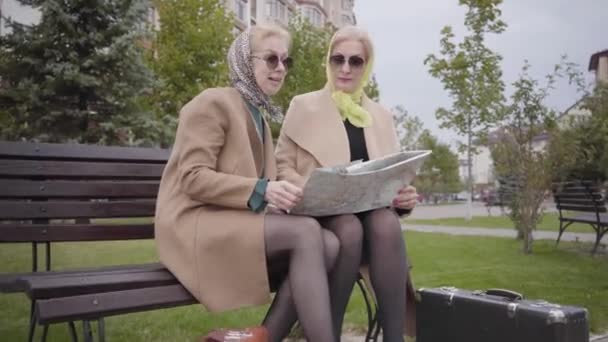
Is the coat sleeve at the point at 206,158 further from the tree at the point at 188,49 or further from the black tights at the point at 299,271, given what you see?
the tree at the point at 188,49

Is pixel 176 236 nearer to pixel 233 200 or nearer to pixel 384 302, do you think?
pixel 233 200

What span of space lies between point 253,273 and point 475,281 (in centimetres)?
346

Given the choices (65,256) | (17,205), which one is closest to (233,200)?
(17,205)

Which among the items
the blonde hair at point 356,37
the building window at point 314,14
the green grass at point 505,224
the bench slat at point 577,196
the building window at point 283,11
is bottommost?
the green grass at point 505,224

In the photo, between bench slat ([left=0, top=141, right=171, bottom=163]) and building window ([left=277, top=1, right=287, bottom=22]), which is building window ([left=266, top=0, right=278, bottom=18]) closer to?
bench slat ([left=0, top=141, right=171, bottom=163])

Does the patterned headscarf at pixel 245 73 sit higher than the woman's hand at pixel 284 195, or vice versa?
the patterned headscarf at pixel 245 73

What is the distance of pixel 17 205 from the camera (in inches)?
102

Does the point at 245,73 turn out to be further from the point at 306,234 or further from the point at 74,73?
the point at 74,73

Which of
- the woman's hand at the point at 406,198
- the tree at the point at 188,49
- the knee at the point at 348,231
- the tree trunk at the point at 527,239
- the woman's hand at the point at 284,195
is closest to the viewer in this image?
the woman's hand at the point at 284,195

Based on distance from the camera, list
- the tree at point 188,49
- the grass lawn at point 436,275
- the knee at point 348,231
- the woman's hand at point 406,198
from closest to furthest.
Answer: the knee at point 348,231 → the woman's hand at point 406,198 → the grass lawn at point 436,275 → the tree at point 188,49

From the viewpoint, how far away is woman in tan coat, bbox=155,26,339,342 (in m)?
2.06

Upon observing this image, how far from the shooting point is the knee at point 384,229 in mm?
2348

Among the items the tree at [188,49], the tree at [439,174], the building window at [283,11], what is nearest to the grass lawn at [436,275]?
the tree at [188,49]

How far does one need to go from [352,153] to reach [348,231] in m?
0.64
